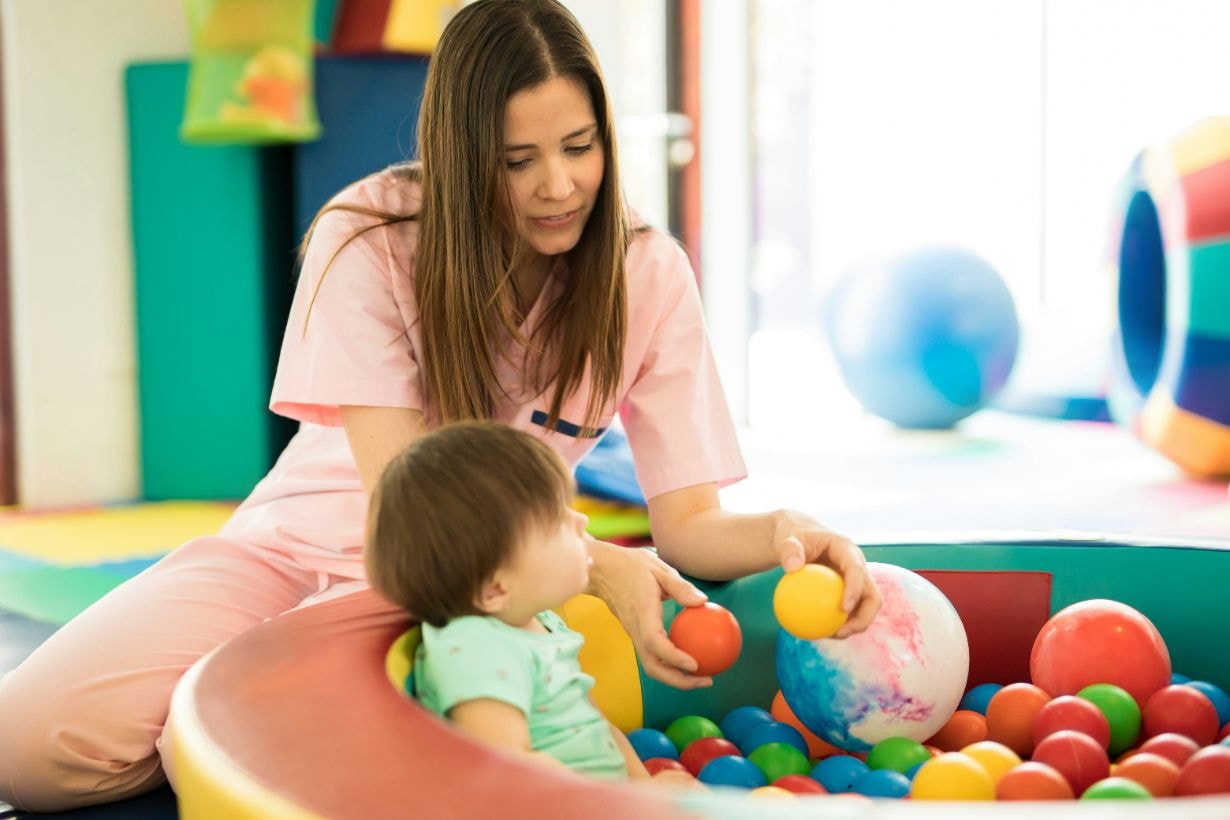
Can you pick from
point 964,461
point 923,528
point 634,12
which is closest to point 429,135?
point 923,528

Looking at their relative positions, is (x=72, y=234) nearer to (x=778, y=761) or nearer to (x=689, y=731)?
(x=689, y=731)

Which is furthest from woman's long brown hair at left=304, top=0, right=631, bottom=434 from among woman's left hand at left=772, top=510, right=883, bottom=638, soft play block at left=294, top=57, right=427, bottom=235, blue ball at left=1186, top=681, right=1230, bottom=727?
soft play block at left=294, top=57, right=427, bottom=235

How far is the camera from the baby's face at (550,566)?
40.7 inches

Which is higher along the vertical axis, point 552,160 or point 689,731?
point 552,160

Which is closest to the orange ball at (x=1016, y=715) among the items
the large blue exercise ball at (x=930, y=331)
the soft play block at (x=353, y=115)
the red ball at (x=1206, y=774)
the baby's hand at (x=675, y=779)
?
the red ball at (x=1206, y=774)

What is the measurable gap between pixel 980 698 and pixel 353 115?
235cm

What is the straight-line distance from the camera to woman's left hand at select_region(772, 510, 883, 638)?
1202 mm

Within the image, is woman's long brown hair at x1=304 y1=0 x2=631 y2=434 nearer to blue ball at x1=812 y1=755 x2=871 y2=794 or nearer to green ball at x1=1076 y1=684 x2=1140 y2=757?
blue ball at x1=812 y1=755 x2=871 y2=794

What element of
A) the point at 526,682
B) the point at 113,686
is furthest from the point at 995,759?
the point at 113,686

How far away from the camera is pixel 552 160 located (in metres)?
1.33

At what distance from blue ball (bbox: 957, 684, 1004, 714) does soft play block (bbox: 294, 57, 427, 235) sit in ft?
7.36

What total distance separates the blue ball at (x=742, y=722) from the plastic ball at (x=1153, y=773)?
411mm

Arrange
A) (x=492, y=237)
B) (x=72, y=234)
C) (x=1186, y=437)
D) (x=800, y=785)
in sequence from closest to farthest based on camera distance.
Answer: (x=800, y=785), (x=492, y=237), (x=1186, y=437), (x=72, y=234)

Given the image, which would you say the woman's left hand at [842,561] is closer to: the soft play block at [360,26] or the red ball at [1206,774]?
the red ball at [1206,774]
